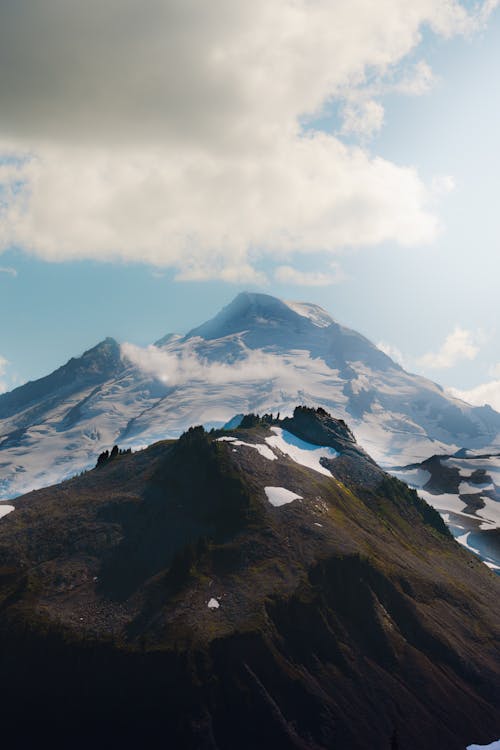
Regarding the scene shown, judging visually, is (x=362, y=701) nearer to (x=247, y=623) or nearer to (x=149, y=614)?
(x=247, y=623)

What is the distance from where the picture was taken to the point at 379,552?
161m

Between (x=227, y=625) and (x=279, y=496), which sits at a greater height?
(x=279, y=496)

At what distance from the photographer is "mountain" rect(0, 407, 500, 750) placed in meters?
100

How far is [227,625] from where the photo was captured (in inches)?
4454

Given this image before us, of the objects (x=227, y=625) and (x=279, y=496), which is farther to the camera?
(x=279, y=496)

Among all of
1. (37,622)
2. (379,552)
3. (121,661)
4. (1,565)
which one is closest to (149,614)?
(121,661)

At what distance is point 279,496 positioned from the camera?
549ft

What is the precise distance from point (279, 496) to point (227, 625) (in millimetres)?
57403

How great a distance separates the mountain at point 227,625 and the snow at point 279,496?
1132 mm

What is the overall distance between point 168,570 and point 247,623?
81.5 ft

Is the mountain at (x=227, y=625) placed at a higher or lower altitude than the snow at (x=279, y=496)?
lower

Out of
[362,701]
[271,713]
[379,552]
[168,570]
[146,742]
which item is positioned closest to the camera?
[146,742]

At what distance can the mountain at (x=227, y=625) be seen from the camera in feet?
329

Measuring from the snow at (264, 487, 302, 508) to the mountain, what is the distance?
1132 mm
